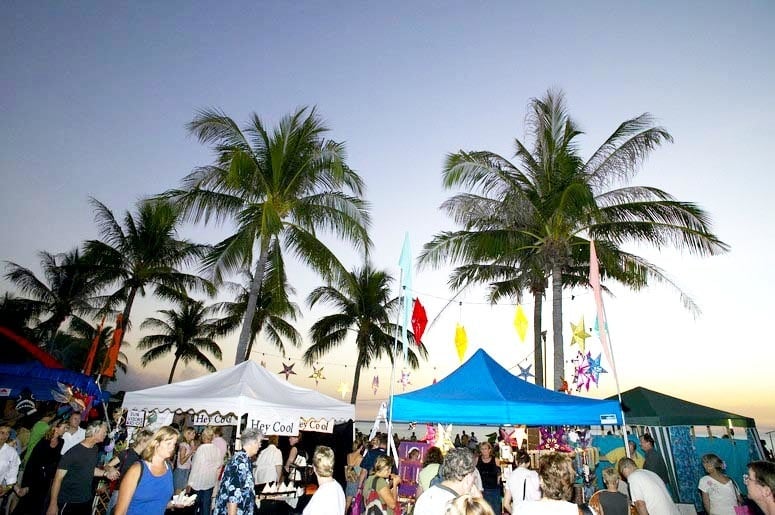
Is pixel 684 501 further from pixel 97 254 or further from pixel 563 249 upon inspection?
pixel 97 254

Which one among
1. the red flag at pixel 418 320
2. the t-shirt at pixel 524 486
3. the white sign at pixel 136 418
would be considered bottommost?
the t-shirt at pixel 524 486

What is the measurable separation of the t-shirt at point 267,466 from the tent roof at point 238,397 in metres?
0.78

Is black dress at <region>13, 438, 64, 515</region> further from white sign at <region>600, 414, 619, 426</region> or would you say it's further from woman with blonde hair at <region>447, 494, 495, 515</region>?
white sign at <region>600, 414, 619, 426</region>

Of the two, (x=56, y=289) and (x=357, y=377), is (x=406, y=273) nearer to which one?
(x=357, y=377)

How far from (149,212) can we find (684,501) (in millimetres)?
23412

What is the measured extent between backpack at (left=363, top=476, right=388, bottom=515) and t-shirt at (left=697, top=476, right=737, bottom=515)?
4.35 metres

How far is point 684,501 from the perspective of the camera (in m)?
12.3

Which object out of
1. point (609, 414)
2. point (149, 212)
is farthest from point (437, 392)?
point (149, 212)

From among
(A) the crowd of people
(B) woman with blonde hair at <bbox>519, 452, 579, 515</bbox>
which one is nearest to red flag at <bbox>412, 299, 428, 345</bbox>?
(A) the crowd of people

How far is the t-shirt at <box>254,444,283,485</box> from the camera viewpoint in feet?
27.7

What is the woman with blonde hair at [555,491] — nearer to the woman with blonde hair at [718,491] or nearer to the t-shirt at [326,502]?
the t-shirt at [326,502]

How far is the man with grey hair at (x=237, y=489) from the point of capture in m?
4.21

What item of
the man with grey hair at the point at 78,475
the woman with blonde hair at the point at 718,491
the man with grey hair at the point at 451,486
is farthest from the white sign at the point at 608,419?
the man with grey hair at the point at 78,475

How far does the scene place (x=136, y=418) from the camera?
9.20 m
